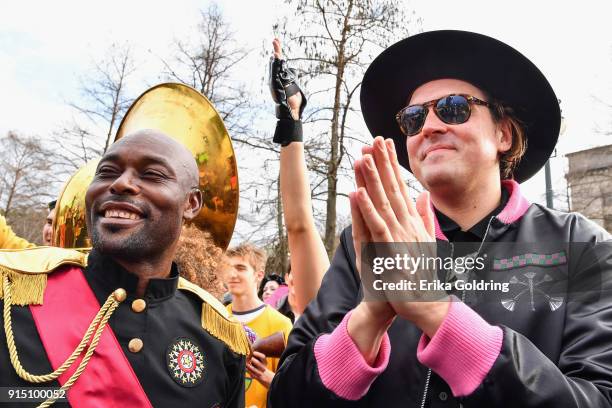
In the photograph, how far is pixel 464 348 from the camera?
1384mm

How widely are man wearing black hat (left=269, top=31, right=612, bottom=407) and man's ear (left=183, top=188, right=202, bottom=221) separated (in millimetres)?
781

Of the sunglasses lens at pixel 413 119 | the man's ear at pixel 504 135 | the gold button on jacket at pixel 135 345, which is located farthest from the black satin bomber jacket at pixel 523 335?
the gold button on jacket at pixel 135 345

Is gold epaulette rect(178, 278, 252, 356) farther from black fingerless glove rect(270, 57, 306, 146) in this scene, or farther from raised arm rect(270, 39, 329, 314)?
black fingerless glove rect(270, 57, 306, 146)

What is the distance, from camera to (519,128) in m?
2.29

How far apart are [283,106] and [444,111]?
45.5 inches

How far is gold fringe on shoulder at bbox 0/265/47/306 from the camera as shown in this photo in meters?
1.97

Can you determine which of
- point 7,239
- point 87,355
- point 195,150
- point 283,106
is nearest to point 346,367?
point 87,355

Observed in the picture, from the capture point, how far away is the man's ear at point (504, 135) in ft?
7.25

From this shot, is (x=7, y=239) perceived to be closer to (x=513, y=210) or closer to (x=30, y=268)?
(x=30, y=268)

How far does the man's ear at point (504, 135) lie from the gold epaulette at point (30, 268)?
1.70 metres

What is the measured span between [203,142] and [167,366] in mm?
1174

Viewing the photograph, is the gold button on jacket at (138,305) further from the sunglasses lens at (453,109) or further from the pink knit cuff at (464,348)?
the sunglasses lens at (453,109)

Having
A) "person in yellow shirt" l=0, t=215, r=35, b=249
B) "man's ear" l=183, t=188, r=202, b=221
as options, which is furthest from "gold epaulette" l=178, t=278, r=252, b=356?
"person in yellow shirt" l=0, t=215, r=35, b=249

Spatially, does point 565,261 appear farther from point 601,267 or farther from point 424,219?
point 424,219
